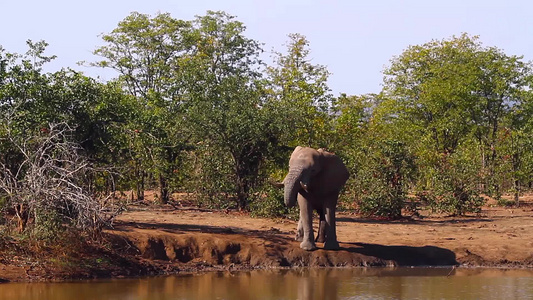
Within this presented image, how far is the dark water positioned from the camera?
13.4 meters

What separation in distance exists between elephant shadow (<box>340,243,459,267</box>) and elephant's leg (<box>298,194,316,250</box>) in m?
0.90

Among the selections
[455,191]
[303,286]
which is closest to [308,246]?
[303,286]

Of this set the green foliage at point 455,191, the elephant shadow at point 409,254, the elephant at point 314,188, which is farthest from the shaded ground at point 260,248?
the green foliage at point 455,191

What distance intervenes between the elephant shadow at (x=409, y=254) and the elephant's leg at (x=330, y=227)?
1.33 feet

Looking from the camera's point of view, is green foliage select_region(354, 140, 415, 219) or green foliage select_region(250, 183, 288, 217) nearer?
green foliage select_region(250, 183, 288, 217)

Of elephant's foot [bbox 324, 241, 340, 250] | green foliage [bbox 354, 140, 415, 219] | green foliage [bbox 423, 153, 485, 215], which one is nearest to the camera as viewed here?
elephant's foot [bbox 324, 241, 340, 250]

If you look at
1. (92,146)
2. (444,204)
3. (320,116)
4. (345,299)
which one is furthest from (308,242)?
(320,116)

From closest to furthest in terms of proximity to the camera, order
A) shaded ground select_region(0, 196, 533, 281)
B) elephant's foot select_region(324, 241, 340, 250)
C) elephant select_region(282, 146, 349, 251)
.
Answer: shaded ground select_region(0, 196, 533, 281) → elephant select_region(282, 146, 349, 251) → elephant's foot select_region(324, 241, 340, 250)

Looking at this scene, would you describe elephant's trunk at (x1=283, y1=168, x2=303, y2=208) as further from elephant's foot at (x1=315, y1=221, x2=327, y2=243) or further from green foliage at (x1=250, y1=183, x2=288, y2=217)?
green foliage at (x1=250, y1=183, x2=288, y2=217)

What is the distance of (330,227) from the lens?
1680 centimetres

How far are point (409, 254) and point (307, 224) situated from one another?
8.63 feet

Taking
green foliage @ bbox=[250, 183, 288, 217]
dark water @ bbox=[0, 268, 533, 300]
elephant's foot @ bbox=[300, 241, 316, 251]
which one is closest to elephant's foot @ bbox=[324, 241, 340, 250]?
elephant's foot @ bbox=[300, 241, 316, 251]

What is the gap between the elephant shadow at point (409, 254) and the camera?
56.9 ft

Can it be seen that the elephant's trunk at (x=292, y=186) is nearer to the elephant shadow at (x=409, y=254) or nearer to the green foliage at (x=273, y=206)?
the elephant shadow at (x=409, y=254)
